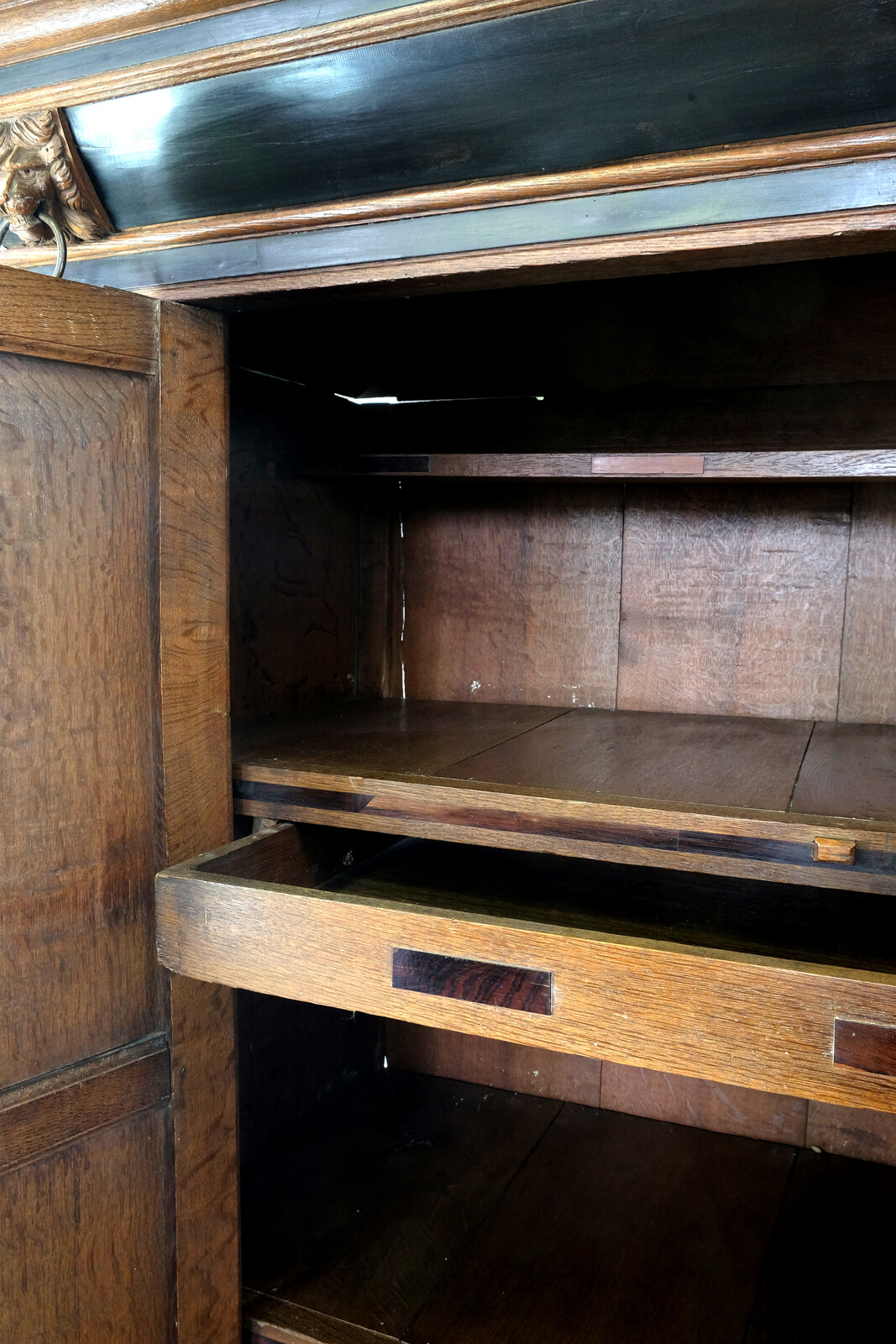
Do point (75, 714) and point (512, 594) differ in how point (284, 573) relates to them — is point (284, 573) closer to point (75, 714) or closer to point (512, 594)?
point (512, 594)

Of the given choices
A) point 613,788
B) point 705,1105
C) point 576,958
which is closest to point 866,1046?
point 576,958

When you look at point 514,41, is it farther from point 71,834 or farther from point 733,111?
point 71,834

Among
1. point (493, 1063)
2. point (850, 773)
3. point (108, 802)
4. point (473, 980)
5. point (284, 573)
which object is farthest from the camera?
point (493, 1063)

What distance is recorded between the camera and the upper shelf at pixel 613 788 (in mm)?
846

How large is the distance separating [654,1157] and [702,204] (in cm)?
127

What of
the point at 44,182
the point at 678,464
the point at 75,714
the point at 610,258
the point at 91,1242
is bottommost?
the point at 91,1242

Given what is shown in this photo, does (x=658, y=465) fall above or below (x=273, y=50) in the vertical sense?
below

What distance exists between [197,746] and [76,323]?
0.41 m

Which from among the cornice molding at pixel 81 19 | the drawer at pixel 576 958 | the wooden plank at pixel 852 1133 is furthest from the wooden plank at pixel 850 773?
the cornice molding at pixel 81 19

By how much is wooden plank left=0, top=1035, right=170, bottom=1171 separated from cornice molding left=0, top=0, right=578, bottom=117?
0.84m

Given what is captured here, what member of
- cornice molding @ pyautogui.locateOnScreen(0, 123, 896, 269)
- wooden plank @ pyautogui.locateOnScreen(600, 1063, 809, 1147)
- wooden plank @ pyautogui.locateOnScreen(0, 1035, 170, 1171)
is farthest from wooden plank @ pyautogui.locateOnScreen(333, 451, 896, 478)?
wooden plank @ pyautogui.locateOnScreen(600, 1063, 809, 1147)

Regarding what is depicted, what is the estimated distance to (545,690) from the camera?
1526 millimetres

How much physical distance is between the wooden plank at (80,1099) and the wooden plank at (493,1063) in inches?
28.7

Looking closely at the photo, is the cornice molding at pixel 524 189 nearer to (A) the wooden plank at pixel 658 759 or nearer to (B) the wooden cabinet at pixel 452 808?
(B) the wooden cabinet at pixel 452 808
